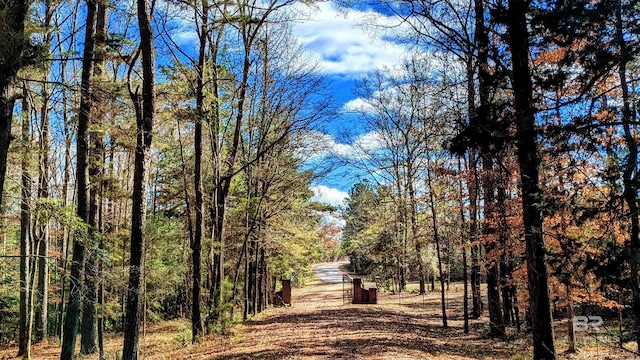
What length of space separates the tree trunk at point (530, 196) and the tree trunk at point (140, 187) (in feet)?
22.1

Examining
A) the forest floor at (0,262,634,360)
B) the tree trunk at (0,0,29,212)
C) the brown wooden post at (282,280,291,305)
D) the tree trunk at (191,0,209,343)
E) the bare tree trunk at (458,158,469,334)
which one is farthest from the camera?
the brown wooden post at (282,280,291,305)

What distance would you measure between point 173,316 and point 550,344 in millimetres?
26426

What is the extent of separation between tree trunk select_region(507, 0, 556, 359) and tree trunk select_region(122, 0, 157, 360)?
22.1 ft

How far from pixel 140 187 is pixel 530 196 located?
279 inches

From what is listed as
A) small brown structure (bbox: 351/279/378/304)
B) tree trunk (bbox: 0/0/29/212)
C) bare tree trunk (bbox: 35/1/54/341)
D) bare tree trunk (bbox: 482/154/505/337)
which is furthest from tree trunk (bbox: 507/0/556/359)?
small brown structure (bbox: 351/279/378/304)

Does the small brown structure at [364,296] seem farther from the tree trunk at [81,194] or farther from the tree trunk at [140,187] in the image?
the tree trunk at [140,187]

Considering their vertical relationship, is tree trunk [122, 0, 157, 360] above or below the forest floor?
above

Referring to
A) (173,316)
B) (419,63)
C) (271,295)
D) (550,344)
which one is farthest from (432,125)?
(173,316)

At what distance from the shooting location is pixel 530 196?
6824mm

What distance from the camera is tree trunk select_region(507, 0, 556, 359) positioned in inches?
269

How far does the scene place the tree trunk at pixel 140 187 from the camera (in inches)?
303

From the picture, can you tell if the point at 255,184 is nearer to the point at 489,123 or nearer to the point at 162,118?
the point at 162,118

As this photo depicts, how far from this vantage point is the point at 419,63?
17.4 m

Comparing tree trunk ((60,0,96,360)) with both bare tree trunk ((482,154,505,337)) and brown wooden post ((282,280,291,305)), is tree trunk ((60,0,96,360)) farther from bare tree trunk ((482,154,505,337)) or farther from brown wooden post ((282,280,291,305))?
brown wooden post ((282,280,291,305))
